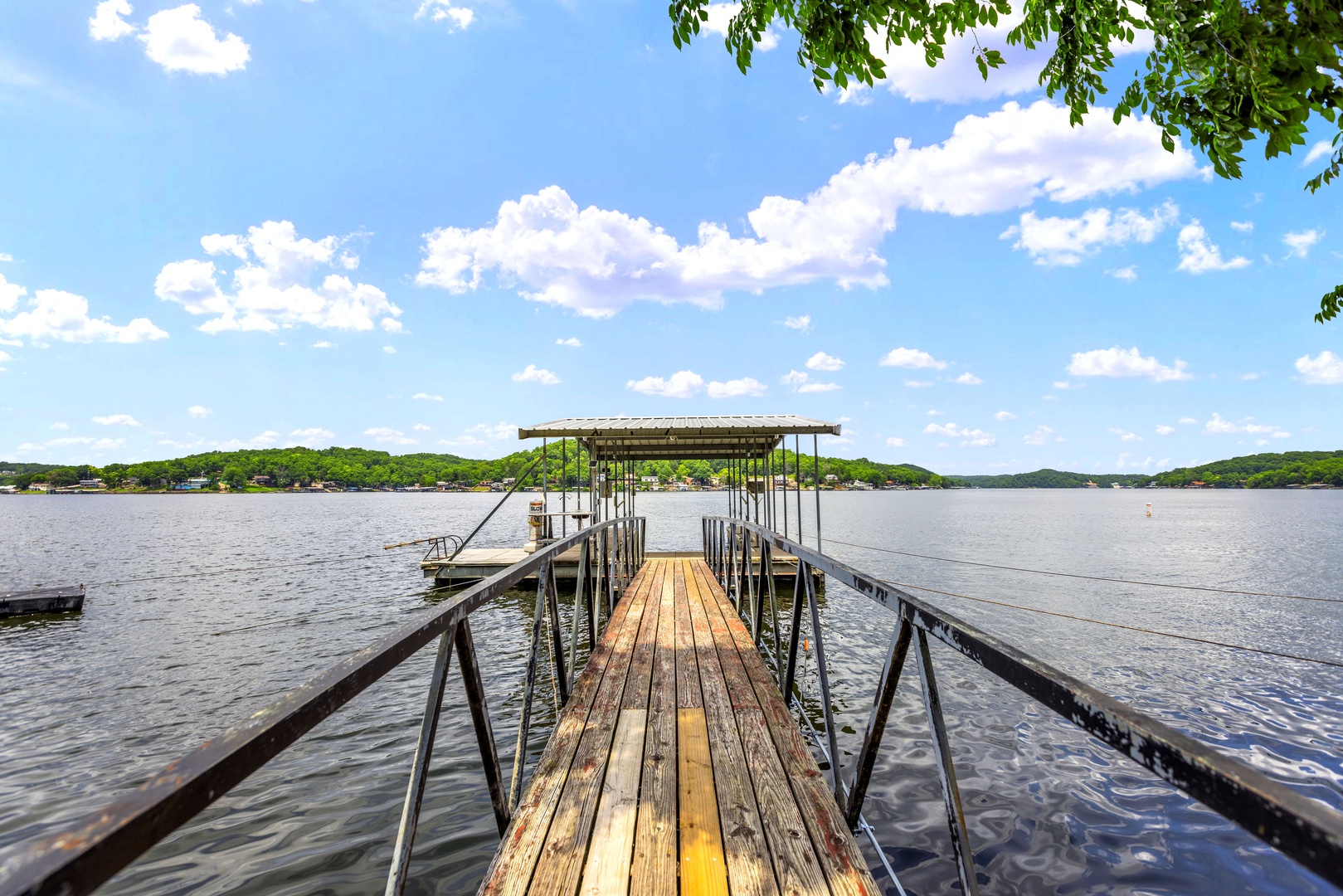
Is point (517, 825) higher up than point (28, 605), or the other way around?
point (517, 825)

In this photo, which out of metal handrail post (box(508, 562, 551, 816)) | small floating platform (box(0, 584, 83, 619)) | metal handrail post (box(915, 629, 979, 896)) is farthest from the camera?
small floating platform (box(0, 584, 83, 619))

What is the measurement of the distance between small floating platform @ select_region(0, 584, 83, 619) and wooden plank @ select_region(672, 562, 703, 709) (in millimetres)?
15904

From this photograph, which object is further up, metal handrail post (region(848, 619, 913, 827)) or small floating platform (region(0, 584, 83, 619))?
metal handrail post (region(848, 619, 913, 827))

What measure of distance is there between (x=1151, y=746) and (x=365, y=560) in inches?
1039

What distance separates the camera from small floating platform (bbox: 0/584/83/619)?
13.9 meters

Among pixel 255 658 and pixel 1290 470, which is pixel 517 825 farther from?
pixel 1290 470

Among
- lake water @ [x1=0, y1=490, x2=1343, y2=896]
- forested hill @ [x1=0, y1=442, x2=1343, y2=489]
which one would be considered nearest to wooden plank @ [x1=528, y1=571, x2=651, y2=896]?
lake water @ [x1=0, y1=490, x2=1343, y2=896]

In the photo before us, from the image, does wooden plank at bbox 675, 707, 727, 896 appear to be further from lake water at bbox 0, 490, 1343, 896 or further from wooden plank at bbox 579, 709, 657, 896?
lake water at bbox 0, 490, 1343, 896

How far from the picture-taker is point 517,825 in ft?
8.32

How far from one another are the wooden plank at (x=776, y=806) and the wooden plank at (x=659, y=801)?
38cm

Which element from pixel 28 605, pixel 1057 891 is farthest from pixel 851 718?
pixel 28 605

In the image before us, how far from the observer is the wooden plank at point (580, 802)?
7.26 feet

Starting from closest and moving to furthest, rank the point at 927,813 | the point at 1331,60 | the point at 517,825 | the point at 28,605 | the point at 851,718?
the point at 517,825
the point at 1331,60
the point at 927,813
the point at 851,718
the point at 28,605

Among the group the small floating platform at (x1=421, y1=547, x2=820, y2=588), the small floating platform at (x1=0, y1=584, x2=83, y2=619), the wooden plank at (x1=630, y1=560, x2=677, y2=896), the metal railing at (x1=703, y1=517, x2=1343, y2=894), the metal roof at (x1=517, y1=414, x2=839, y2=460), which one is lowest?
the small floating platform at (x1=0, y1=584, x2=83, y2=619)
